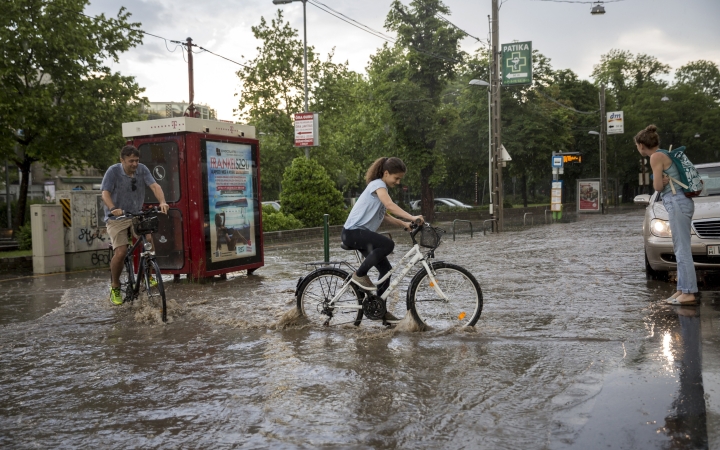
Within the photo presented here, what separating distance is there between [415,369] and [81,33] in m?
21.1

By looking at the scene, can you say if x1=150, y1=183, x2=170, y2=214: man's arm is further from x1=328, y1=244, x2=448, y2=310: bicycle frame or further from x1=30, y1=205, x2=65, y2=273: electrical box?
x1=30, y1=205, x2=65, y2=273: electrical box

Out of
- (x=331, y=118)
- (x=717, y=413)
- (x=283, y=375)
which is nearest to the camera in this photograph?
(x=717, y=413)

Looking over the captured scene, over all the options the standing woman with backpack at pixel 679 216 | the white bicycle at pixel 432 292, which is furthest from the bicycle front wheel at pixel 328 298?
the standing woman with backpack at pixel 679 216

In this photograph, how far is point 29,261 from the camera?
15.8 meters

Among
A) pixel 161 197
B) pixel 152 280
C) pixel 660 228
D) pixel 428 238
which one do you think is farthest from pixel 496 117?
pixel 428 238

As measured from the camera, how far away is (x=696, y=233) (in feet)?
29.4

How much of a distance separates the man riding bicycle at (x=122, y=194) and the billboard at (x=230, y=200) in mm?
2651

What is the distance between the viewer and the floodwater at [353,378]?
397 centimetres

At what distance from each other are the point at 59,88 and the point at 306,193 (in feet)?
30.1

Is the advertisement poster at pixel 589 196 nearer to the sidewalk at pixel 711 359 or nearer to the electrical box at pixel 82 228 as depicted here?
the electrical box at pixel 82 228

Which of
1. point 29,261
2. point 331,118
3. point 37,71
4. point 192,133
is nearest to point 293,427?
point 192,133

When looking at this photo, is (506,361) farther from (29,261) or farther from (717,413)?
(29,261)

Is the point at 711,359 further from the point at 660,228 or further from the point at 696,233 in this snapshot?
the point at 660,228

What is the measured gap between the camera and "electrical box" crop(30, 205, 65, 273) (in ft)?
47.2
